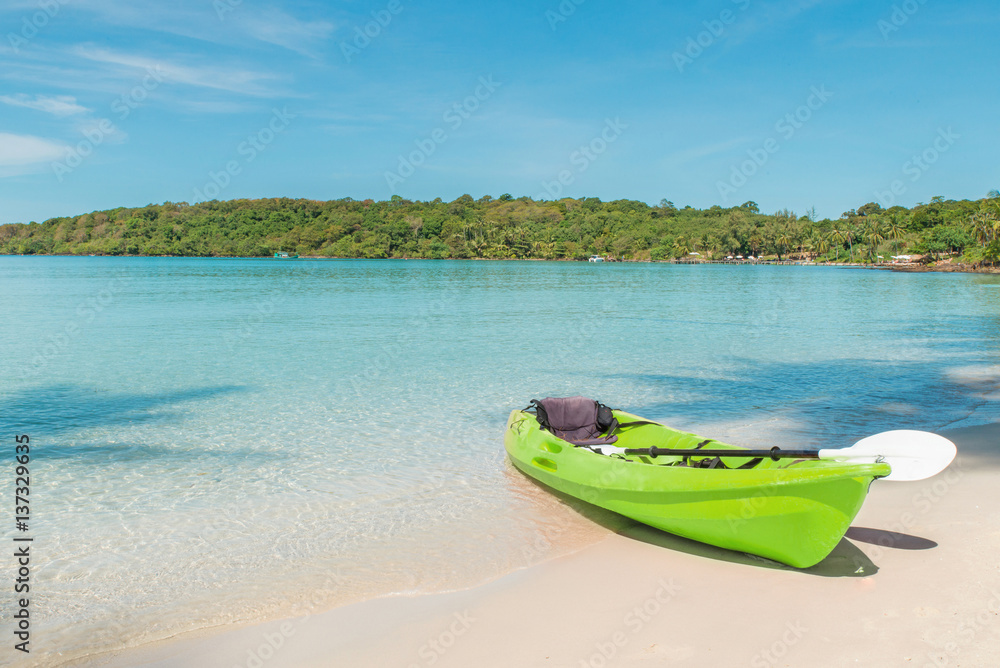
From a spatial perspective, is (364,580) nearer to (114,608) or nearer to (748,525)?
(114,608)

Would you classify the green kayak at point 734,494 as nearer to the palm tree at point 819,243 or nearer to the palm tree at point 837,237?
the palm tree at point 837,237

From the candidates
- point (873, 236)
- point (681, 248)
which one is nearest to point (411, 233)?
point (681, 248)

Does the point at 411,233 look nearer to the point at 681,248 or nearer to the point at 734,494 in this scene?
the point at 681,248

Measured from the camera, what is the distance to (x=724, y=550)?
18.9 feet

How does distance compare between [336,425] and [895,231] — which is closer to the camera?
[336,425]

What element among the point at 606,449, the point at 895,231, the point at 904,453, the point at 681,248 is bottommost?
the point at 606,449

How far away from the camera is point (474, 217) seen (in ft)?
566

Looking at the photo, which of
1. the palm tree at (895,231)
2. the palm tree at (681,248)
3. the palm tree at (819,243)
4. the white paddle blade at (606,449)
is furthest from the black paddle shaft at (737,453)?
the palm tree at (681,248)

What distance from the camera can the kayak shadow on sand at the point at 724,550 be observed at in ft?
17.3

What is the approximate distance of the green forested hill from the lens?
15162cm

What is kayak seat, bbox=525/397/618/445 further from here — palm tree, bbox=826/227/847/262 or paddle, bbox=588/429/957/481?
palm tree, bbox=826/227/847/262

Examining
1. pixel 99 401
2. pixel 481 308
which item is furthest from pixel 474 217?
pixel 99 401

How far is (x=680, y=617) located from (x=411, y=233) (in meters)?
159

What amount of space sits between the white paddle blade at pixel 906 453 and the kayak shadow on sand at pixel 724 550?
933 mm
